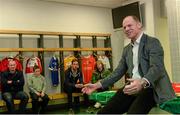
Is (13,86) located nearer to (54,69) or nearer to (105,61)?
(54,69)

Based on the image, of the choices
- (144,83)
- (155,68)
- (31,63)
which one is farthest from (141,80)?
(31,63)

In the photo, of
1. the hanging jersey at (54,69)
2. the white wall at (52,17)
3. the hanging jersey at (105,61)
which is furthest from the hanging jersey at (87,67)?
the white wall at (52,17)

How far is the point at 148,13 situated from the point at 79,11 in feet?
6.85

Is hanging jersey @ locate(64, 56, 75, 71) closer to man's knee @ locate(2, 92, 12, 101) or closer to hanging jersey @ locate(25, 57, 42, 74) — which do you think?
hanging jersey @ locate(25, 57, 42, 74)

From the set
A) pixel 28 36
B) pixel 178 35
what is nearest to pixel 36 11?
pixel 28 36

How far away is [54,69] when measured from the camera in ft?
24.6

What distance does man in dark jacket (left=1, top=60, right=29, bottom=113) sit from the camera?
248 inches

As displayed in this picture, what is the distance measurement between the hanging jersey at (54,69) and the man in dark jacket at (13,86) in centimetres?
118

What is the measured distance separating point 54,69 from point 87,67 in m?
1.01

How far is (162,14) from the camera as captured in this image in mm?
8086

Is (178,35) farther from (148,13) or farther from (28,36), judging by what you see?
(28,36)

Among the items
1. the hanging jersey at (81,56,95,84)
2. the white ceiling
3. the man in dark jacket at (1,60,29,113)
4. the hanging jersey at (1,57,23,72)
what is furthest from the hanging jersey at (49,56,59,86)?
the white ceiling

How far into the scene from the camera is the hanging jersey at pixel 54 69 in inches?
296

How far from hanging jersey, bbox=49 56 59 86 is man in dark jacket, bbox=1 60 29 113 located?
118 centimetres
